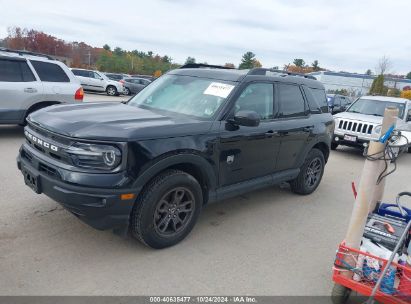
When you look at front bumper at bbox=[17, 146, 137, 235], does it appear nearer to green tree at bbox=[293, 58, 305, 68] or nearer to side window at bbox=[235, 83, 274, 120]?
side window at bbox=[235, 83, 274, 120]

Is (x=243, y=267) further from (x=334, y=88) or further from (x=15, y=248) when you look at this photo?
(x=334, y=88)

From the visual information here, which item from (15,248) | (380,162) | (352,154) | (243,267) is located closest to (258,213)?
(243,267)

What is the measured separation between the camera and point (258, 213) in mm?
4934

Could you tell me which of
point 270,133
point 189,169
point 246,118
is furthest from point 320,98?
point 189,169

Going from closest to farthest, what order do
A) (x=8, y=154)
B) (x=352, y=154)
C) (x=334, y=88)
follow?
(x=8, y=154) → (x=352, y=154) → (x=334, y=88)

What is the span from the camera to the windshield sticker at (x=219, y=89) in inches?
167

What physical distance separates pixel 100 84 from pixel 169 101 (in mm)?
19301

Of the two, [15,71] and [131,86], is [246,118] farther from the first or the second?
[131,86]

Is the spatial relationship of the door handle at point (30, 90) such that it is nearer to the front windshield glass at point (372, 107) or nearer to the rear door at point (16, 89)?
the rear door at point (16, 89)

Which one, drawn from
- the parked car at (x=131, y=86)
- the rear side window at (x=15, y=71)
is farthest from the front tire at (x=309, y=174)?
the parked car at (x=131, y=86)

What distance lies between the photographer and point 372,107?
1062cm

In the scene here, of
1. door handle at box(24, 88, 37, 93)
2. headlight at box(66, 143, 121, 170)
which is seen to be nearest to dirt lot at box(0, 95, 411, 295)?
headlight at box(66, 143, 121, 170)

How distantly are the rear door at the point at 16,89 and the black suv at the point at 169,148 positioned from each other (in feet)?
13.7

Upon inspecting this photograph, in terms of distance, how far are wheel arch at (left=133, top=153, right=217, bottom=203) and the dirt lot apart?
62 cm
